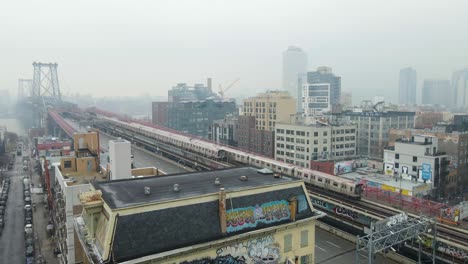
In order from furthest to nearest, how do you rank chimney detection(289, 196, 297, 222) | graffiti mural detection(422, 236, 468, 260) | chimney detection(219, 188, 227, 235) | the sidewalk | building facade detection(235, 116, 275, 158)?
building facade detection(235, 116, 275, 158) < the sidewalk < graffiti mural detection(422, 236, 468, 260) < chimney detection(289, 196, 297, 222) < chimney detection(219, 188, 227, 235)

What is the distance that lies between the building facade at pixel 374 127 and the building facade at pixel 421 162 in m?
25.9

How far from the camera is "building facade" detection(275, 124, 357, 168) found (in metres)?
62.9

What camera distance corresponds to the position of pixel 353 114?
83.2m

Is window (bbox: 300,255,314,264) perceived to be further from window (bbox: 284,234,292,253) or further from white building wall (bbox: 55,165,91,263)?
white building wall (bbox: 55,165,91,263)

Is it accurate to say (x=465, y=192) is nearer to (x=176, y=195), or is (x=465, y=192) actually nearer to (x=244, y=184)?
(x=244, y=184)

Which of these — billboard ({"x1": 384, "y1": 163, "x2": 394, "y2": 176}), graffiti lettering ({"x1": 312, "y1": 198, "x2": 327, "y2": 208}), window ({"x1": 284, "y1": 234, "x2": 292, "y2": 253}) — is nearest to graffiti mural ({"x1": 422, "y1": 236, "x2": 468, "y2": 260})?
graffiti lettering ({"x1": 312, "y1": 198, "x2": 327, "y2": 208})

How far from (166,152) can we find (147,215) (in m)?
57.9

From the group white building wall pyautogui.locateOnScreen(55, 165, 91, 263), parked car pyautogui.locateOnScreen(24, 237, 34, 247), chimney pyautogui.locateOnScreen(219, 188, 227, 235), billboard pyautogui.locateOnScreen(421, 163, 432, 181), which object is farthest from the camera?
billboard pyautogui.locateOnScreen(421, 163, 432, 181)

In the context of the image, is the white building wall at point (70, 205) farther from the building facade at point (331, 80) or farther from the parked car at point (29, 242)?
the building facade at point (331, 80)

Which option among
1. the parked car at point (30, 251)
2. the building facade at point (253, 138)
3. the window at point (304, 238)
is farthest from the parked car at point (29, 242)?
the building facade at point (253, 138)

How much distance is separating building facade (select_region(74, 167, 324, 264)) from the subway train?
21.4 metres

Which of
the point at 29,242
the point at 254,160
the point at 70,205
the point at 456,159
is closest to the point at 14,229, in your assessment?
the point at 29,242

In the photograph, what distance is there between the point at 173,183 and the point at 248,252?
5.41m

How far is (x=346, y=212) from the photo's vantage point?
3481 centimetres
